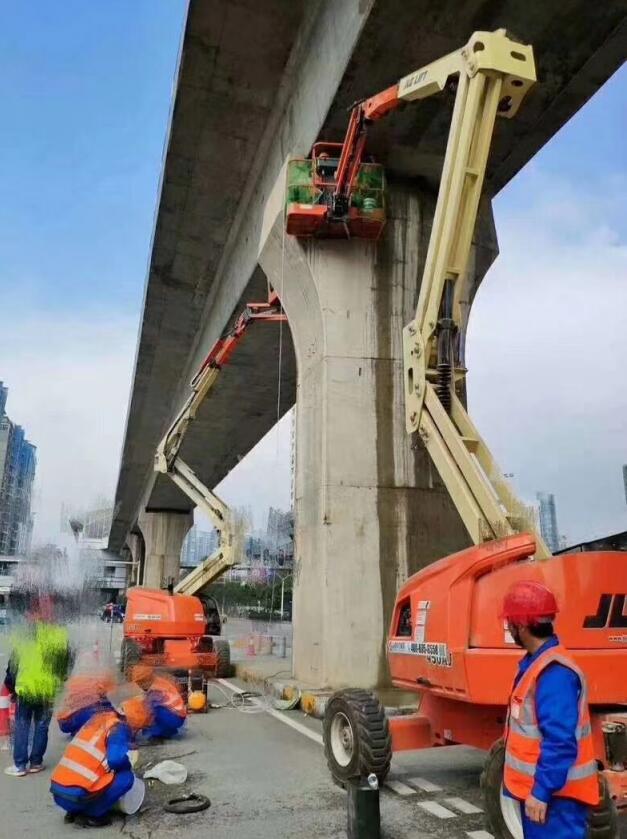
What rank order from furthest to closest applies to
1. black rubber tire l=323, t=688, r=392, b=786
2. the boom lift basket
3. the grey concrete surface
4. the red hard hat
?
the boom lift basket < the grey concrete surface < black rubber tire l=323, t=688, r=392, b=786 < the red hard hat

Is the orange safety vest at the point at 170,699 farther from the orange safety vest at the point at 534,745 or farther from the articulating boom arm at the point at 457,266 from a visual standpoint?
the orange safety vest at the point at 534,745

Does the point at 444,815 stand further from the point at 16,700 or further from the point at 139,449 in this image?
the point at 139,449

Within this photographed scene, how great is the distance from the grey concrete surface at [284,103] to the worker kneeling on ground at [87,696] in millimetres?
8951

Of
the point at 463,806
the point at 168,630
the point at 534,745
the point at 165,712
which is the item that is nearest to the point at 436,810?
the point at 463,806

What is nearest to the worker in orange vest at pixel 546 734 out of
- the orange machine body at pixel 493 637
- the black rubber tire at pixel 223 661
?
the orange machine body at pixel 493 637

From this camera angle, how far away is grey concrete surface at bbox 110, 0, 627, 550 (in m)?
9.93

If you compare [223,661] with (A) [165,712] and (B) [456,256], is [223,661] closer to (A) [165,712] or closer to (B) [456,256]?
(A) [165,712]

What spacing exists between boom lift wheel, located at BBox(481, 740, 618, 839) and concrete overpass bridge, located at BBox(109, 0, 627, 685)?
625 centimetres

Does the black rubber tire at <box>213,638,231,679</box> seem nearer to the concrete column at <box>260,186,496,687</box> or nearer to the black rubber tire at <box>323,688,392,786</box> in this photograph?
the concrete column at <box>260,186,496,687</box>

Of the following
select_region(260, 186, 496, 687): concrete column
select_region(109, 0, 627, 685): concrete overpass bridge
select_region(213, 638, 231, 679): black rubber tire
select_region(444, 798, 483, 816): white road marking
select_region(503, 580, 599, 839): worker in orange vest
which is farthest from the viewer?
select_region(213, 638, 231, 679): black rubber tire

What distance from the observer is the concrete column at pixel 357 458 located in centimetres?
1062

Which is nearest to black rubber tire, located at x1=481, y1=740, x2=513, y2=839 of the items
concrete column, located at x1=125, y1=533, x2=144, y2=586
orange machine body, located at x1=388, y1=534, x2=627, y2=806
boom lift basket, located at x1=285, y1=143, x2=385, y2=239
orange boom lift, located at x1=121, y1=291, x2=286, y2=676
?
orange machine body, located at x1=388, y1=534, x2=627, y2=806

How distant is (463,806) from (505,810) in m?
1.78

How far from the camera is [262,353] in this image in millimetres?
20094
